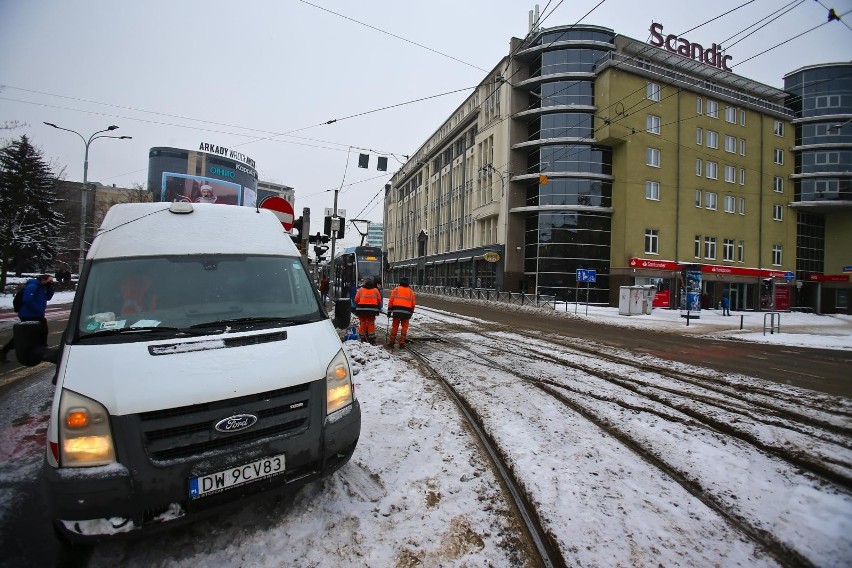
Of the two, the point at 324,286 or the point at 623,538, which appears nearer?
the point at 623,538

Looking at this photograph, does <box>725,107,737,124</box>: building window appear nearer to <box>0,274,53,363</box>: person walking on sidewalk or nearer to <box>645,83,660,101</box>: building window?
<box>645,83,660,101</box>: building window

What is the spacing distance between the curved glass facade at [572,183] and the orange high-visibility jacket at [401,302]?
1058 inches

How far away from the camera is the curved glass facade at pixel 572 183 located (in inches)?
1326

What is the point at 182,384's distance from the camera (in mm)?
2395

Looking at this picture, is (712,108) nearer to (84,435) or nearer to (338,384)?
(338,384)

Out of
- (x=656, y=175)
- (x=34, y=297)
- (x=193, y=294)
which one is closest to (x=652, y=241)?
(x=656, y=175)

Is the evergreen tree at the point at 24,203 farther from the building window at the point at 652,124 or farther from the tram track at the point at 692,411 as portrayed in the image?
the building window at the point at 652,124

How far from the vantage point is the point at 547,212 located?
34.8 meters

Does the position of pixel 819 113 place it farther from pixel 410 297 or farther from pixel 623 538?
pixel 623 538

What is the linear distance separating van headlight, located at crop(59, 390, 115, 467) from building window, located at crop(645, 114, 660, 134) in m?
39.4

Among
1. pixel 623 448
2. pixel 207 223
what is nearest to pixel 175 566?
pixel 207 223

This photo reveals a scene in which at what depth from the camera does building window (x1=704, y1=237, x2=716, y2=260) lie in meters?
36.5

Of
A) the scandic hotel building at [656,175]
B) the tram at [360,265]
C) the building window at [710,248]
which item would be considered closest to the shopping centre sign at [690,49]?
the scandic hotel building at [656,175]

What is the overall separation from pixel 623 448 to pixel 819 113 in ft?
171
